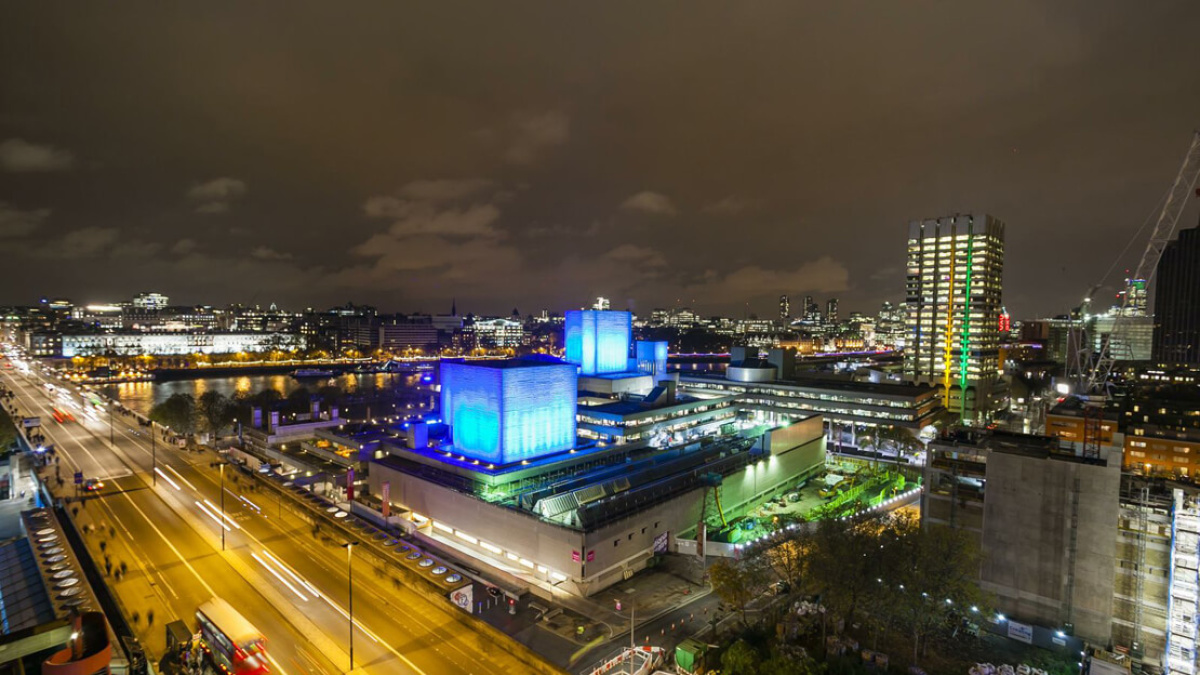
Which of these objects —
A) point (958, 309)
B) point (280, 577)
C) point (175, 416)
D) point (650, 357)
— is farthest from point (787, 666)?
point (958, 309)

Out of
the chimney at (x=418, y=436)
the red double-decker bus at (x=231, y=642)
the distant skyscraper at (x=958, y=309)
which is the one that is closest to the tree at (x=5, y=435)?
the chimney at (x=418, y=436)

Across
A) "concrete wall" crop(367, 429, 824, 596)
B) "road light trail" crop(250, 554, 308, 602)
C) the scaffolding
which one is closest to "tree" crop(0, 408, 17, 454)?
"concrete wall" crop(367, 429, 824, 596)

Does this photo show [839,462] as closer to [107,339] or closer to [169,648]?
[169,648]

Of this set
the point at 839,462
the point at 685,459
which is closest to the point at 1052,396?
the point at 839,462

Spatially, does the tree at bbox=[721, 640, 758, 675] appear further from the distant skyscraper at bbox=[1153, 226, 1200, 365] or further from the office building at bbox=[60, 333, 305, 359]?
the office building at bbox=[60, 333, 305, 359]

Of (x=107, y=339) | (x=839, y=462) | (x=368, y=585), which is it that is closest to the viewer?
(x=368, y=585)

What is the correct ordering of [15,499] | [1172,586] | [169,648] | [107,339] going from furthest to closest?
1. [107,339]
2. [15,499]
3. [1172,586]
4. [169,648]

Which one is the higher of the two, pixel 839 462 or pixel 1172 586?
pixel 1172 586

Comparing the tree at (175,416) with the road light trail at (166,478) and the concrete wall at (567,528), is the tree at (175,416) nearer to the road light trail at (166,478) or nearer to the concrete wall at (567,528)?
the road light trail at (166,478)

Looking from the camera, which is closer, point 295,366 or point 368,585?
point 368,585
